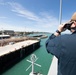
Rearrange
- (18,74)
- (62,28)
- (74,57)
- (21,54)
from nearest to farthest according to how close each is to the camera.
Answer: (74,57) < (62,28) < (18,74) < (21,54)

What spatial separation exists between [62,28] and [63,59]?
0.38 m

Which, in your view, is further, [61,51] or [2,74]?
[2,74]

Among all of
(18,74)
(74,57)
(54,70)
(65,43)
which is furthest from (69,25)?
(18,74)

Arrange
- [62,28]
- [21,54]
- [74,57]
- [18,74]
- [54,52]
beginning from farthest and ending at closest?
[21,54] → [18,74] → [62,28] → [54,52] → [74,57]

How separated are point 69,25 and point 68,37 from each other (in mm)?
185

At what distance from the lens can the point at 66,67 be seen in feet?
4.11

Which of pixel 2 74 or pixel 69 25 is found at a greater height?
pixel 69 25

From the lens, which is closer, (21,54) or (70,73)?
(70,73)

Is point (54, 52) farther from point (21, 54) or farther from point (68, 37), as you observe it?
point (21, 54)

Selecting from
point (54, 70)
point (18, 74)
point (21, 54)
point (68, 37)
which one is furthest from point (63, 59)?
point (21, 54)

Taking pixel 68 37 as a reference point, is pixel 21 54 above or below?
below

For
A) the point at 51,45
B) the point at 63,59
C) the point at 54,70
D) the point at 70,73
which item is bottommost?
the point at 54,70

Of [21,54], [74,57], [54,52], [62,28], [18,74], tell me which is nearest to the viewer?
[74,57]

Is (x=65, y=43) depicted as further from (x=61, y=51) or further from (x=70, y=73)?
(x=70, y=73)
